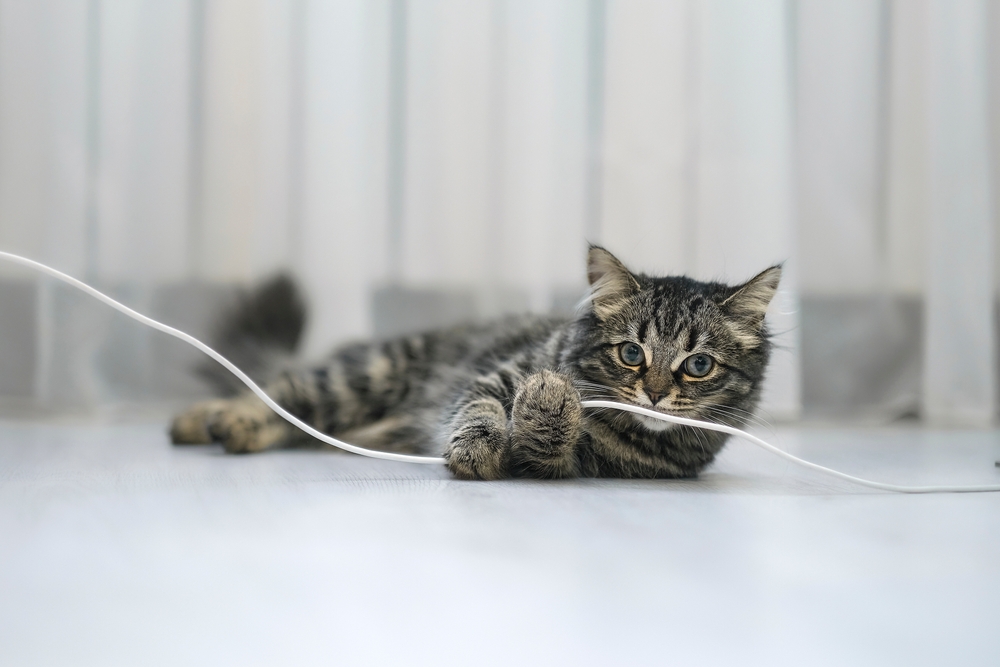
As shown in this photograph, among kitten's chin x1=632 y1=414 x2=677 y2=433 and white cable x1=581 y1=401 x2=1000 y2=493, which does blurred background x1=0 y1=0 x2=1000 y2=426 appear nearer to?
white cable x1=581 y1=401 x2=1000 y2=493

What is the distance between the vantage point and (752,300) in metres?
1.22

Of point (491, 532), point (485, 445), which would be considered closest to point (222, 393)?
point (485, 445)

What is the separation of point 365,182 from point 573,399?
3.79ft

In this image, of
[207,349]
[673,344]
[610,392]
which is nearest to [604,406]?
[610,392]

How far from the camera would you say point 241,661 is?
1.70 ft

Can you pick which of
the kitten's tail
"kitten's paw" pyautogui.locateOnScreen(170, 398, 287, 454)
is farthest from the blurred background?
"kitten's paw" pyautogui.locateOnScreen(170, 398, 287, 454)

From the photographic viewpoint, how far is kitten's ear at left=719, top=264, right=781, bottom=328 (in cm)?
121

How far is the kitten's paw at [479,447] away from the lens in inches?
44.2

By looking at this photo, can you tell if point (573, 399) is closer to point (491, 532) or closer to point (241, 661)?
point (491, 532)

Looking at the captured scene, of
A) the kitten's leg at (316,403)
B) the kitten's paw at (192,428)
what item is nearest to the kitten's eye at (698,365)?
the kitten's leg at (316,403)

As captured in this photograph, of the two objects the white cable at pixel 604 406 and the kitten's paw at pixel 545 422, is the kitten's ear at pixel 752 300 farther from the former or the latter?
the kitten's paw at pixel 545 422

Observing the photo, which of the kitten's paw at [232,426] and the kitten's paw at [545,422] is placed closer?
the kitten's paw at [545,422]

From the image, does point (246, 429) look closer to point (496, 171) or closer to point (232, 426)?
point (232, 426)

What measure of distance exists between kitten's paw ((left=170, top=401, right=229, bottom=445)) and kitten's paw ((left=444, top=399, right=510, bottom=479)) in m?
0.60
